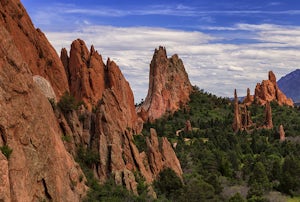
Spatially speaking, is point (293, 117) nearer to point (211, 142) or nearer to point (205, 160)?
point (211, 142)

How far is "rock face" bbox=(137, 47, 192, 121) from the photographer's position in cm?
13000

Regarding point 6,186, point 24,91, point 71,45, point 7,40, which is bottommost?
point 6,186

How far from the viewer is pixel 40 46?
56.8m

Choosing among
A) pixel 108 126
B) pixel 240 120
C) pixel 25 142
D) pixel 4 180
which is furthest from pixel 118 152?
pixel 240 120

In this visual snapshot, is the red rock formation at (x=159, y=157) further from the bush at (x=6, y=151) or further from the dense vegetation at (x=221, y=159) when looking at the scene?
the bush at (x=6, y=151)

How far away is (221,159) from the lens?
257 ft

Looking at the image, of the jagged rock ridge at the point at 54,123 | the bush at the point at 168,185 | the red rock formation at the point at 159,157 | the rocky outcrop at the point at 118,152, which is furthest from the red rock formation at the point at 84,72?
the bush at the point at 168,185

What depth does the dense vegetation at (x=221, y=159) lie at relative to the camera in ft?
171

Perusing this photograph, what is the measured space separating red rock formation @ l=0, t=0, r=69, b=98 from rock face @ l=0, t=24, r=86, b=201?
58.8 ft

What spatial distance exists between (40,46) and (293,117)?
93.6m

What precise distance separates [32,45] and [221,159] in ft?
125

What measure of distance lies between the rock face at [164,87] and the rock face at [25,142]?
91.6 meters

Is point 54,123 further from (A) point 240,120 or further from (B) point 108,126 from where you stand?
(A) point 240,120

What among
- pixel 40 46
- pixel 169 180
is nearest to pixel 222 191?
pixel 169 180
